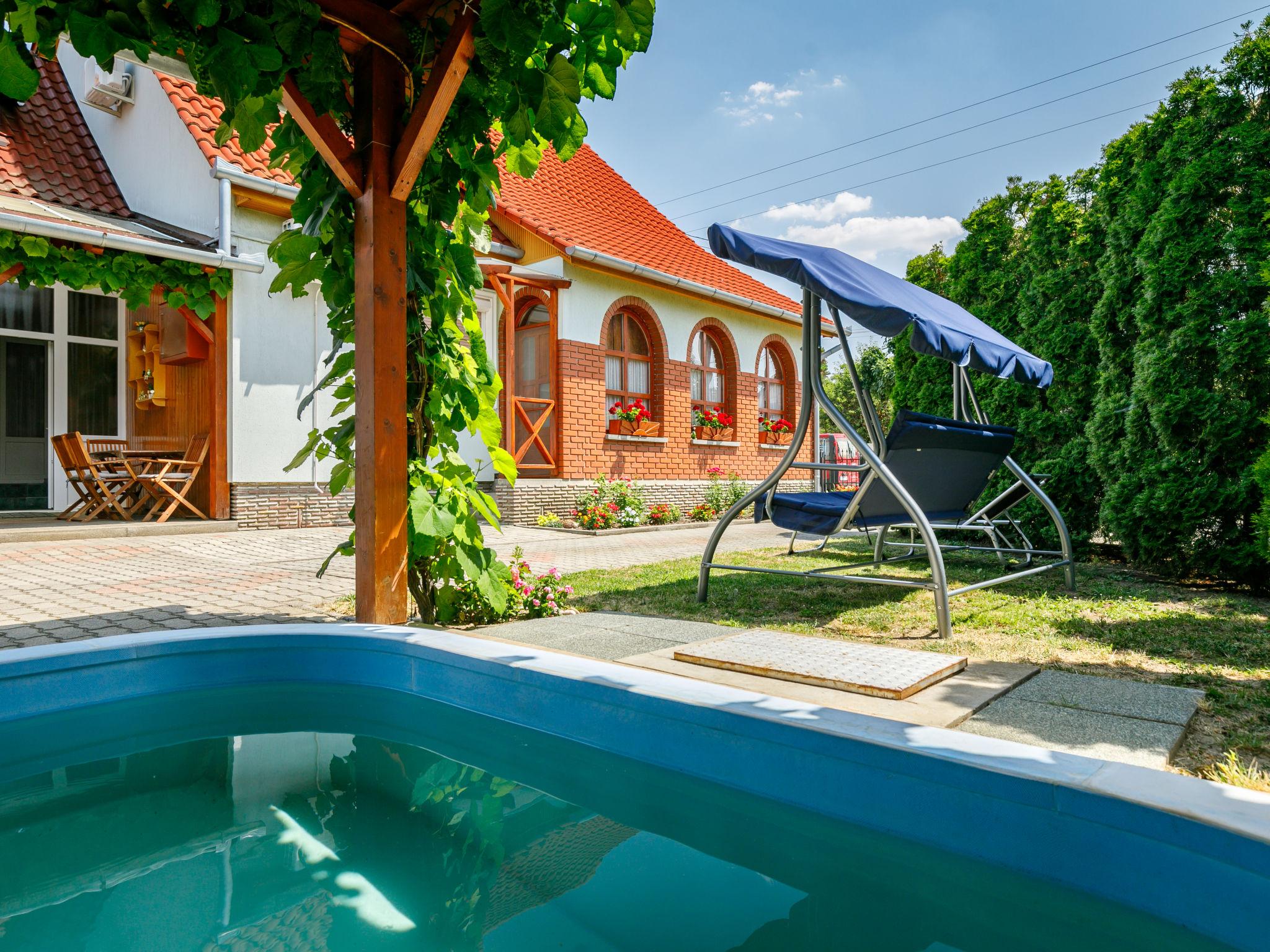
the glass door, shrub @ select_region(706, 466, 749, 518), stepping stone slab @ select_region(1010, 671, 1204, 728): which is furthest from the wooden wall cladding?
stepping stone slab @ select_region(1010, 671, 1204, 728)

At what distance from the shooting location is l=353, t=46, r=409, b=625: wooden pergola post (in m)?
3.15

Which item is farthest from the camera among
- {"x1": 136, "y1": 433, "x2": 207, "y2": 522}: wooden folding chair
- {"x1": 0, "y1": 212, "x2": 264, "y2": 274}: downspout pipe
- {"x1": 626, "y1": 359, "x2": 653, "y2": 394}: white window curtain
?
{"x1": 626, "y1": 359, "x2": 653, "y2": 394}: white window curtain

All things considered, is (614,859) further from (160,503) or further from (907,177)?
(907,177)

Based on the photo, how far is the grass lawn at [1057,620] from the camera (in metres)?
2.44

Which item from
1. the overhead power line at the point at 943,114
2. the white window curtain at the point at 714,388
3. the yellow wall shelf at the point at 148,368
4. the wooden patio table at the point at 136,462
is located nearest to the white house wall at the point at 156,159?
the yellow wall shelf at the point at 148,368

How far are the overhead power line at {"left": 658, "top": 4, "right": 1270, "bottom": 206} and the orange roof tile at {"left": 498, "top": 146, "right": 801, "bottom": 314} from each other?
7.87m

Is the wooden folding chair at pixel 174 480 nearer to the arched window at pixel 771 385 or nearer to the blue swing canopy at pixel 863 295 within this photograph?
the blue swing canopy at pixel 863 295

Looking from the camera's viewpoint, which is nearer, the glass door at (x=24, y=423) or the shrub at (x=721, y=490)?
the glass door at (x=24, y=423)

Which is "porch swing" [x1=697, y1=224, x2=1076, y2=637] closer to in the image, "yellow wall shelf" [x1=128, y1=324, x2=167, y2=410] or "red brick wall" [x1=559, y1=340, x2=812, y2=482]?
"red brick wall" [x1=559, y1=340, x2=812, y2=482]

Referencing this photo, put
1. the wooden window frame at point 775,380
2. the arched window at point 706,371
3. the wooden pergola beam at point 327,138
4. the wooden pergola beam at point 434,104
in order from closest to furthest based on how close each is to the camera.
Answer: the wooden pergola beam at point 434,104, the wooden pergola beam at point 327,138, the arched window at point 706,371, the wooden window frame at point 775,380

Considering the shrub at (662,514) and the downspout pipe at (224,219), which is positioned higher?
→ the downspout pipe at (224,219)

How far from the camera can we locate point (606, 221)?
42.4 ft

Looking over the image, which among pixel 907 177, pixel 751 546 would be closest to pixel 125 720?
pixel 751 546

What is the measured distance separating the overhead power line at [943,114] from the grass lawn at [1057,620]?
10119mm
